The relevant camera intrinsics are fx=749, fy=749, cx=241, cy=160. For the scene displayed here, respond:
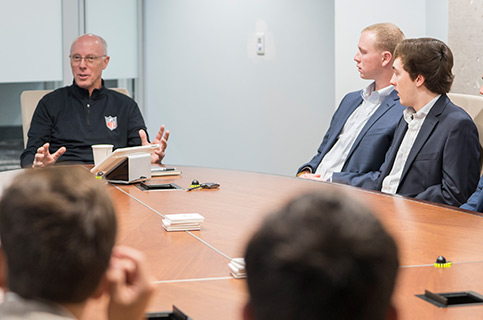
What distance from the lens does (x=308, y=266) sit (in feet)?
2.45

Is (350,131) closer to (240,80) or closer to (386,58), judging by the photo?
(386,58)

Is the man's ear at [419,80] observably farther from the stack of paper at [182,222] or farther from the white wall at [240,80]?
the white wall at [240,80]

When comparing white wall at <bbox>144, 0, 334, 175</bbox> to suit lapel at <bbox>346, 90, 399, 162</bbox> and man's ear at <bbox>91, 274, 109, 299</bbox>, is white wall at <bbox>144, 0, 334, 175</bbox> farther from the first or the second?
man's ear at <bbox>91, 274, 109, 299</bbox>

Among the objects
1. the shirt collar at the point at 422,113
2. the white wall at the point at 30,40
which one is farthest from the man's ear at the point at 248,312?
the white wall at the point at 30,40

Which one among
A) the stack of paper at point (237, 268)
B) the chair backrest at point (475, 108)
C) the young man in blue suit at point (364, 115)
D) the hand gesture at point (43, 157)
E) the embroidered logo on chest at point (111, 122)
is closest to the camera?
the stack of paper at point (237, 268)

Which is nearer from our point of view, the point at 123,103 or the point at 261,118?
the point at 123,103

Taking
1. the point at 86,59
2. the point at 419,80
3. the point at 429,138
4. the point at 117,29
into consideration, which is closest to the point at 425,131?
the point at 429,138

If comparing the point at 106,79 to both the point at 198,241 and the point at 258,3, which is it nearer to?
the point at 258,3

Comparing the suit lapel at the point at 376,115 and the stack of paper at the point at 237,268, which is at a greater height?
the suit lapel at the point at 376,115

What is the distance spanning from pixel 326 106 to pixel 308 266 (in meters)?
5.95

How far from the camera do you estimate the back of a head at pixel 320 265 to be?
0.75 meters

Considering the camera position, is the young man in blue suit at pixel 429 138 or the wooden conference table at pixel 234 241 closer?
the wooden conference table at pixel 234 241

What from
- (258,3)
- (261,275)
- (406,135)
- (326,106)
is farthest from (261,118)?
(261,275)

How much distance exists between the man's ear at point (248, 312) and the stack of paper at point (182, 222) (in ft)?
5.37
